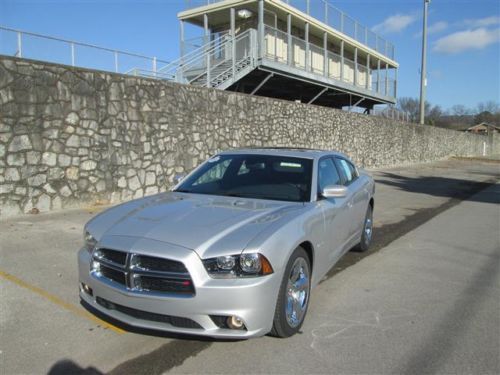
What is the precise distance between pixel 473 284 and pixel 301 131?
1230 cm

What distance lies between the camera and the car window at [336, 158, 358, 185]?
6109mm

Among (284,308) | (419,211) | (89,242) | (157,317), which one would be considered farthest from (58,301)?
(419,211)

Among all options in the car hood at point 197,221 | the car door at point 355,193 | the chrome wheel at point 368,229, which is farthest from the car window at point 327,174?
the chrome wheel at point 368,229

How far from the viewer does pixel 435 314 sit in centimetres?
444

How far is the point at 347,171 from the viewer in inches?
252

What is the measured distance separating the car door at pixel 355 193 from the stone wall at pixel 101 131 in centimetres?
553

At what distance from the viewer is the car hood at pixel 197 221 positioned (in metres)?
3.42

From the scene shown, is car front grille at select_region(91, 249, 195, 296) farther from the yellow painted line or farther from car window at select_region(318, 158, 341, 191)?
car window at select_region(318, 158, 341, 191)

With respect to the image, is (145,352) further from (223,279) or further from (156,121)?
(156,121)

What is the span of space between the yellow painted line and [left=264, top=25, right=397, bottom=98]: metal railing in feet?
54.1

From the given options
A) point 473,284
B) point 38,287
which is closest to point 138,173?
point 38,287

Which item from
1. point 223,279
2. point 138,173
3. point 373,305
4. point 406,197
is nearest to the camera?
point 223,279

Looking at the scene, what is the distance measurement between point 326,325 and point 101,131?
723cm

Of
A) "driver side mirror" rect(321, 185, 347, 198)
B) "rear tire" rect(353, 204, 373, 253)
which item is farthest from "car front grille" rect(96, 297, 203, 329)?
"rear tire" rect(353, 204, 373, 253)
